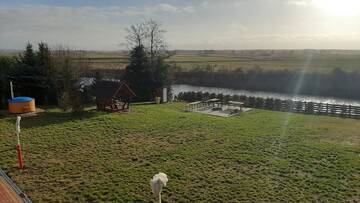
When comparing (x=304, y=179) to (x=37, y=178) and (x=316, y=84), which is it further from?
(x=316, y=84)

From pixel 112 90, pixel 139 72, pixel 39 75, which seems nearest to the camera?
pixel 112 90

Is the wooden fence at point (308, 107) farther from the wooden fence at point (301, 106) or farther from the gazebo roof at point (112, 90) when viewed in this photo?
the gazebo roof at point (112, 90)

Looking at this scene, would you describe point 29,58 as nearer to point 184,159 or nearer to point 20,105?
point 20,105

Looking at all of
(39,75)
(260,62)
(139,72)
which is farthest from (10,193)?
(260,62)

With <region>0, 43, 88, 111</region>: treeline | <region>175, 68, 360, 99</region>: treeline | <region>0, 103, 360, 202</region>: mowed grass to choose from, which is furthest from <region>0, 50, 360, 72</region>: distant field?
<region>0, 103, 360, 202</region>: mowed grass

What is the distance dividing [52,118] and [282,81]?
127 feet

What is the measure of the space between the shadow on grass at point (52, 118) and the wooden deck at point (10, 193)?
7204 mm

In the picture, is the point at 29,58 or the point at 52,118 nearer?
the point at 52,118

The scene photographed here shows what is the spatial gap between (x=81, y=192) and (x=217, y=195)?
12.4 ft

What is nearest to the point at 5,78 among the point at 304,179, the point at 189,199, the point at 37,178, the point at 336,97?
the point at 37,178

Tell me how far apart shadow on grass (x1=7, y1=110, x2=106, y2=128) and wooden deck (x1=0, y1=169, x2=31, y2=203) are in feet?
23.6

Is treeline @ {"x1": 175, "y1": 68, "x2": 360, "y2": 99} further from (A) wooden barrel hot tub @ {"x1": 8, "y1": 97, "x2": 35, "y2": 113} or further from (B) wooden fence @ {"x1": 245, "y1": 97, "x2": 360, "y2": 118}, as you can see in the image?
(A) wooden barrel hot tub @ {"x1": 8, "y1": 97, "x2": 35, "y2": 113}

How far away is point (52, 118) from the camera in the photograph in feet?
59.4

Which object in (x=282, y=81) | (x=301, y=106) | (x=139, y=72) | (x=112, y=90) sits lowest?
(x=301, y=106)
